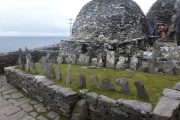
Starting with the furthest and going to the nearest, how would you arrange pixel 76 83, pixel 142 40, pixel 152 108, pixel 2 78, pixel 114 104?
pixel 142 40
pixel 2 78
pixel 76 83
pixel 114 104
pixel 152 108

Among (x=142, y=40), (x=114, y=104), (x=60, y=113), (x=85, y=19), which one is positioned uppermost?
(x=85, y=19)

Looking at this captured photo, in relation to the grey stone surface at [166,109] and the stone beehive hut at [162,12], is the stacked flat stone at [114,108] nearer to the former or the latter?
the grey stone surface at [166,109]

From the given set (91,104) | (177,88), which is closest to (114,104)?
(91,104)

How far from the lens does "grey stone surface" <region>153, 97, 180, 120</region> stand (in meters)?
5.24

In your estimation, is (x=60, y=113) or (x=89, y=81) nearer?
(x=60, y=113)

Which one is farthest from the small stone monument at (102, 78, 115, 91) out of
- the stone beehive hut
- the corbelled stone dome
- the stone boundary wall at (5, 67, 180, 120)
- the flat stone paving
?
the stone beehive hut

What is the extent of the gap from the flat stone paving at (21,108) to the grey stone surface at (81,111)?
685 millimetres

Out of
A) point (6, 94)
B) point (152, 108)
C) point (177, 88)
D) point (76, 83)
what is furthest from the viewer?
point (6, 94)

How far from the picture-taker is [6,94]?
993 cm

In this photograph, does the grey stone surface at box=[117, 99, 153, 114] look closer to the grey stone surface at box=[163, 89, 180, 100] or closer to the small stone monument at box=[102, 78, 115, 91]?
the grey stone surface at box=[163, 89, 180, 100]

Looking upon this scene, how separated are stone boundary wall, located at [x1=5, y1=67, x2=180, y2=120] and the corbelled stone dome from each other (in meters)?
4.95

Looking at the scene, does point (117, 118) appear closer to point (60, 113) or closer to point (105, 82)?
point (105, 82)

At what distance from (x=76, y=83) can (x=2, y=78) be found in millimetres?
5800

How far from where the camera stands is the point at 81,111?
6.96 metres
